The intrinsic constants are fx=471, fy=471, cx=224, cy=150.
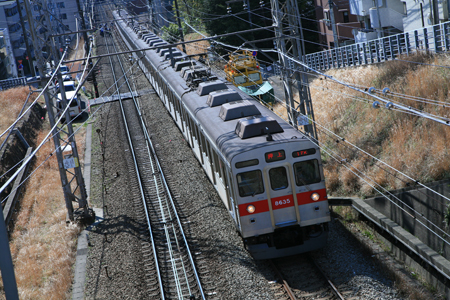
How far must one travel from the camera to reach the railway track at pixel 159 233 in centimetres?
997

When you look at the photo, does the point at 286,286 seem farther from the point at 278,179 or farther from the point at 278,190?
the point at 278,179

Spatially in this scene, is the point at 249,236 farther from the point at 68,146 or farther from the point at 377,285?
the point at 68,146

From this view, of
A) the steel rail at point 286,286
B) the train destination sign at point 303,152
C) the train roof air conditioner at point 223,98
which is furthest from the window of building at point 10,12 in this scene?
the steel rail at point 286,286

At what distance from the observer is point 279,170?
32.2 ft

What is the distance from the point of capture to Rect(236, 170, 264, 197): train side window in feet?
32.0

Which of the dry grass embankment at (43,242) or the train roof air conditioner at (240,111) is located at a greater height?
the train roof air conditioner at (240,111)

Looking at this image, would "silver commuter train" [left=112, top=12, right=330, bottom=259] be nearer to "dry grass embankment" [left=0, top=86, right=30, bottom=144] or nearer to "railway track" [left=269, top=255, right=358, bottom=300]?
"railway track" [left=269, top=255, right=358, bottom=300]

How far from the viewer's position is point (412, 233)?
1109cm

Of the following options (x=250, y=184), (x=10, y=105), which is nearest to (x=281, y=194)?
(x=250, y=184)

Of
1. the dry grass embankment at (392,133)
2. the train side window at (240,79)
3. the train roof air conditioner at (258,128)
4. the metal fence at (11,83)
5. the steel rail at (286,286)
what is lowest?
the steel rail at (286,286)

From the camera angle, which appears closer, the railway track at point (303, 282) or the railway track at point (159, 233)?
the railway track at point (303, 282)

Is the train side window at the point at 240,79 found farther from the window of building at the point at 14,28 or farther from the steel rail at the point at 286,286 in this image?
the window of building at the point at 14,28

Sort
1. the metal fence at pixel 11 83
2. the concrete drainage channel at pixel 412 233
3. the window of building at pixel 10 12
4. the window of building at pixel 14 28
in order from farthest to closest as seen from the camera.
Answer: the window of building at pixel 14 28 → the window of building at pixel 10 12 → the metal fence at pixel 11 83 → the concrete drainage channel at pixel 412 233

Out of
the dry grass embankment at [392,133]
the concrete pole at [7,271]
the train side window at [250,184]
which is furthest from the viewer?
the dry grass embankment at [392,133]
